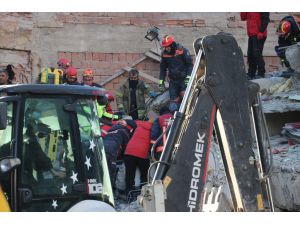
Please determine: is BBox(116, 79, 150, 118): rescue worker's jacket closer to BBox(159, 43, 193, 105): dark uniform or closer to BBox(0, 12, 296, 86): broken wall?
BBox(159, 43, 193, 105): dark uniform

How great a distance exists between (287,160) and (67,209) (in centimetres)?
434

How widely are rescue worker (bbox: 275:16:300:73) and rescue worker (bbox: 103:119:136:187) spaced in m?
2.95

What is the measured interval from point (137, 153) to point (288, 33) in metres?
3.43

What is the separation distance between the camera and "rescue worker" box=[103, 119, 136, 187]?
917cm

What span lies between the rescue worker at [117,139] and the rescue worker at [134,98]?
9.41 ft

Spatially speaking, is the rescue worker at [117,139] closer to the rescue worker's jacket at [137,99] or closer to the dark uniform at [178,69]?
the dark uniform at [178,69]

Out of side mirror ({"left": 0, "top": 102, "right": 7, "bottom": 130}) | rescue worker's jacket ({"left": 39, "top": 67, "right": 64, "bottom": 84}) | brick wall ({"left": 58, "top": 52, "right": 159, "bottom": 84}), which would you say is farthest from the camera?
brick wall ({"left": 58, "top": 52, "right": 159, "bottom": 84})

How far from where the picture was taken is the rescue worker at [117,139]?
361 inches

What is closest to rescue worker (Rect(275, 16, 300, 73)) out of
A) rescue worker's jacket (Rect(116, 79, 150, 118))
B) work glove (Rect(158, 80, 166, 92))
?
work glove (Rect(158, 80, 166, 92))

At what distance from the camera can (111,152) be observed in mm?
9203

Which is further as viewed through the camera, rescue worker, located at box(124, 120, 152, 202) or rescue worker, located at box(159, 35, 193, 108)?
rescue worker, located at box(159, 35, 193, 108)

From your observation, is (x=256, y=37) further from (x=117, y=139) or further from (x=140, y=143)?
(x=117, y=139)

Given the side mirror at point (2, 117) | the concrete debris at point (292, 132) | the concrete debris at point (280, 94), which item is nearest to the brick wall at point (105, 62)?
the concrete debris at point (280, 94)

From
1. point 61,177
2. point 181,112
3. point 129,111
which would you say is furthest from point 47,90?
point 129,111
